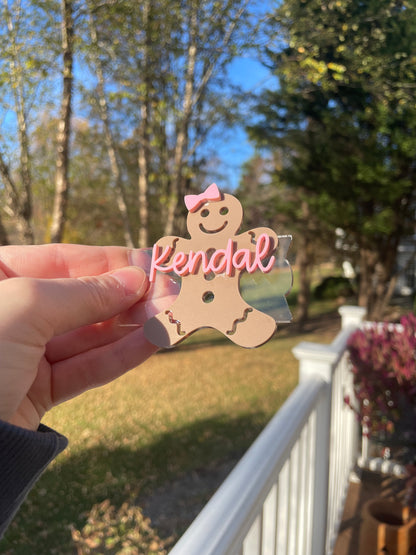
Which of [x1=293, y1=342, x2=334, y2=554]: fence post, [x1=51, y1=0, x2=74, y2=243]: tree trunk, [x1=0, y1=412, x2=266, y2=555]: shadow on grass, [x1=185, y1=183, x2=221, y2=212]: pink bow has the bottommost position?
[x1=0, y1=412, x2=266, y2=555]: shadow on grass

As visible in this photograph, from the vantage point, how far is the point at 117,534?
5.64 ft

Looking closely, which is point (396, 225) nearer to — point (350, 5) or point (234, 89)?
point (234, 89)

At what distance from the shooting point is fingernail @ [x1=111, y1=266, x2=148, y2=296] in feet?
1.61

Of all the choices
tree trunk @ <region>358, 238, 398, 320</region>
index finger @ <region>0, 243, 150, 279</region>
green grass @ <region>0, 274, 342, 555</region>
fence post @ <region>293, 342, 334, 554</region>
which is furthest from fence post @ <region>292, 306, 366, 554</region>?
tree trunk @ <region>358, 238, 398, 320</region>

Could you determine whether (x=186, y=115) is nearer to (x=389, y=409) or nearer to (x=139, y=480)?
(x=389, y=409)

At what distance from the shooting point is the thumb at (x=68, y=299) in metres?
0.41

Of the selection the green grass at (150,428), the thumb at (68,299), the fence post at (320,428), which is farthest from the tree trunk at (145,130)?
the thumb at (68,299)

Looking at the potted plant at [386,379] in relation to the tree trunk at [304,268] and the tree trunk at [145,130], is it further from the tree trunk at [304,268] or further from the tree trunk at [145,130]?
the tree trunk at [304,268]

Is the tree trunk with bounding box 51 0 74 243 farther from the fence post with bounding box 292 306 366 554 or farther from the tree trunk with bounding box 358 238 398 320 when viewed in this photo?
the tree trunk with bounding box 358 238 398 320

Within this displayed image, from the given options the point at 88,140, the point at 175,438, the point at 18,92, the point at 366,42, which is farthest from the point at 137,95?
the point at 175,438

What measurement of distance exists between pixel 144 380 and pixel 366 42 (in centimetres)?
243

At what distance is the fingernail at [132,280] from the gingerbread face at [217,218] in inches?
3.5

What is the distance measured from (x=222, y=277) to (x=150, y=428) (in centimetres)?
238

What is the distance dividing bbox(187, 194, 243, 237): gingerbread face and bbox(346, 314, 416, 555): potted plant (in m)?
1.41
